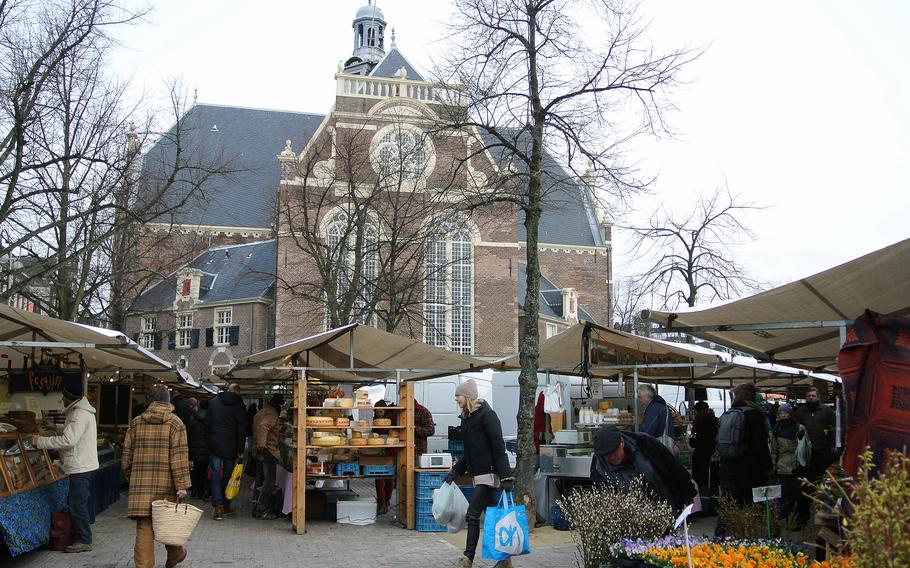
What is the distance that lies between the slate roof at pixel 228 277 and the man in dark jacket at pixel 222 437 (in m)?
34.1

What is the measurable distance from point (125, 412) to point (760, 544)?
15002 mm

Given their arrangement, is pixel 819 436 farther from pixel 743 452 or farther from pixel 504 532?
pixel 504 532

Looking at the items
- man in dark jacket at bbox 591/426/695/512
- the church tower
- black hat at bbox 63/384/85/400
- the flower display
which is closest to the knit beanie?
man in dark jacket at bbox 591/426/695/512

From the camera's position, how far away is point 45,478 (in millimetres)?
10109

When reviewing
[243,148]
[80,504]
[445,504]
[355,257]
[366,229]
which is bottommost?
[80,504]

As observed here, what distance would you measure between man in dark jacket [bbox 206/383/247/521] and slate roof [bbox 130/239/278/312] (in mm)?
34073

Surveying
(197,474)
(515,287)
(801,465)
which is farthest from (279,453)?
(515,287)

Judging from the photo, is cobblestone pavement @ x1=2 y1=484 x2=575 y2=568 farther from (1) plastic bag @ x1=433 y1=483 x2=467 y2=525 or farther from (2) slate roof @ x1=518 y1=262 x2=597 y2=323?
(2) slate roof @ x1=518 y1=262 x2=597 y2=323

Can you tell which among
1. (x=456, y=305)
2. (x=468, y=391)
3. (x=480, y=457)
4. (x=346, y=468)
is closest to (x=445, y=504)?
(x=480, y=457)

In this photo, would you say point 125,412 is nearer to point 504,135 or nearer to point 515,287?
point 504,135

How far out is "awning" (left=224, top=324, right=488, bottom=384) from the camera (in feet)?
42.5

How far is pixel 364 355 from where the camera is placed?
48.5ft

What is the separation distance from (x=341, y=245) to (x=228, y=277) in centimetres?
2479

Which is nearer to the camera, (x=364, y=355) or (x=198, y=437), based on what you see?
(x=198, y=437)
